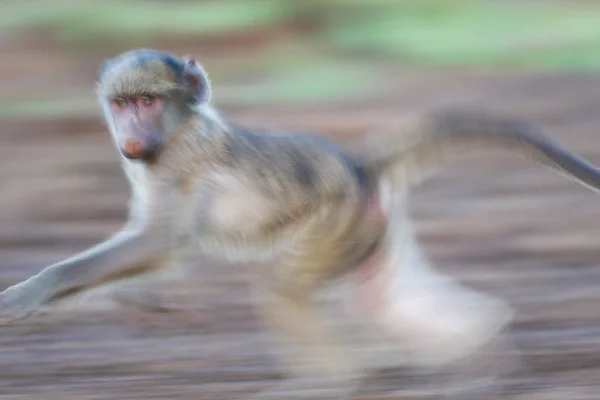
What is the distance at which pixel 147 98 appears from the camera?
518 cm

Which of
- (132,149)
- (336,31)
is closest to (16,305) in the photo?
(132,149)

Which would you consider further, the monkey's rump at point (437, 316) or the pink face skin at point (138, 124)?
the monkey's rump at point (437, 316)

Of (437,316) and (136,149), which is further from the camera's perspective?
(437,316)

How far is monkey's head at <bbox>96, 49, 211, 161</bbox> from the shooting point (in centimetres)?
513

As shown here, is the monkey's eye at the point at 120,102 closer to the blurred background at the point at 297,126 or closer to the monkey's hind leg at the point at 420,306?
the blurred background at the point at 297,126

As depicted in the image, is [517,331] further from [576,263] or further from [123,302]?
[123,302]

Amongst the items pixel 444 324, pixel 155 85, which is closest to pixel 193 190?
pixel 155 85

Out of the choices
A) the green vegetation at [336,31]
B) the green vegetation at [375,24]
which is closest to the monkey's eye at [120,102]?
the green vegetation at [336,31]

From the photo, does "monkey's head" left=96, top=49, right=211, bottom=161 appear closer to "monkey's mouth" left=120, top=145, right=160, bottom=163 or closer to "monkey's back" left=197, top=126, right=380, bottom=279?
"monkey's mouth" left=120, top=145, right=160, bottom=163

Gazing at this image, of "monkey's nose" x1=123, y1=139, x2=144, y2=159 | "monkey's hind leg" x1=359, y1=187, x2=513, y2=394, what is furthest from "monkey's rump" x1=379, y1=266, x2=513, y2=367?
"monkey's nose" x1=123, y1=139, x2=144, y2=159

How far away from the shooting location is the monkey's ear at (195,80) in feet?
17.4

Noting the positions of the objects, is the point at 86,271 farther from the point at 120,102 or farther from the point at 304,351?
the point at 304,351

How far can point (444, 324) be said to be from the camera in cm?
559

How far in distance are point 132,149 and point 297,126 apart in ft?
21.3
